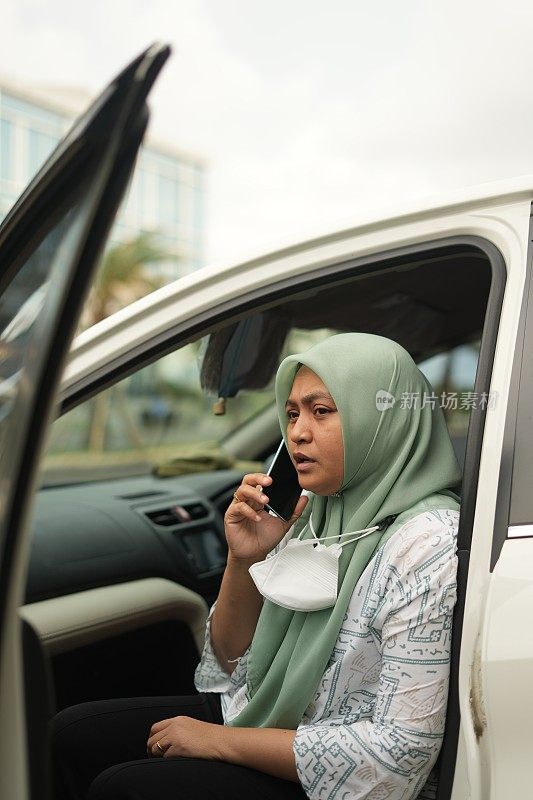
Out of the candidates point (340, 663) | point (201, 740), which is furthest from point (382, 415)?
point (201, 740)

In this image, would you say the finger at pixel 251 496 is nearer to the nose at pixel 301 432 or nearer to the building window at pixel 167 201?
the nose at pixel 301 432

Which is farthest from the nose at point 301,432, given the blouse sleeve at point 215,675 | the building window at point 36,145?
the building window at point 36,145

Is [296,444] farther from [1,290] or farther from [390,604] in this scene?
[1,290]

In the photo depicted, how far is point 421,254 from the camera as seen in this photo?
192 centimetres

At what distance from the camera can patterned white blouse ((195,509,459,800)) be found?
5.27 feet

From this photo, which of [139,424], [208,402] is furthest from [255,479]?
[139,424]

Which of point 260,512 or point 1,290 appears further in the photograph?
point 260,512

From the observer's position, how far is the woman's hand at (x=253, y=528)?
6.69 feet

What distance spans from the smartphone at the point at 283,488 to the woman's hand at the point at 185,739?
1.67 ft

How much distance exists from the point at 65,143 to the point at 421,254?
87 cm

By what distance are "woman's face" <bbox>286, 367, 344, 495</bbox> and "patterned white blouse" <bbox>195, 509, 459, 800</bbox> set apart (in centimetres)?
20

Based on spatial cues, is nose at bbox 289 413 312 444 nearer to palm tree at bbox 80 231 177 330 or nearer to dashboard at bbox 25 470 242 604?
dashboard at bbox 25 470 242 604

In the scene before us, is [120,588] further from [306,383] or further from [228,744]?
[306,383]

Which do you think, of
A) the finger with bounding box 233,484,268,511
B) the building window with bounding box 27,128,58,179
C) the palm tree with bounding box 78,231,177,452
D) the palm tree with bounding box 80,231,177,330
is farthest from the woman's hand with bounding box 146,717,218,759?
the building window with bounding box 27,128,58,179
